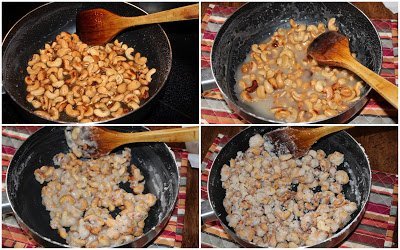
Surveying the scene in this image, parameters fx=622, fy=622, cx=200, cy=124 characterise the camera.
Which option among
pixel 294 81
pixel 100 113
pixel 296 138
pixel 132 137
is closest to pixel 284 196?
pixel 296 138

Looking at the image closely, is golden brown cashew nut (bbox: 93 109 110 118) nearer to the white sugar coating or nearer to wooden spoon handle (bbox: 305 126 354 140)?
the white sugar coating

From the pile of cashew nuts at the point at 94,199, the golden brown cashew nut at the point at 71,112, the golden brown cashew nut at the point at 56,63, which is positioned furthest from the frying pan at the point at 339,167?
the golden brown cashew nut at the point at 56,63

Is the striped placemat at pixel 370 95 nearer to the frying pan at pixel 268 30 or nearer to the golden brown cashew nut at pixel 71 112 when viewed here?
the frying pan at pixel 268 30

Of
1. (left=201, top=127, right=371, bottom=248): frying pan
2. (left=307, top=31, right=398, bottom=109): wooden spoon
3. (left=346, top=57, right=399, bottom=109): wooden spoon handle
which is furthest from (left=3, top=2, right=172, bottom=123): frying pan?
(left=346, top=57, right=399, bottom=109): wooden spoon handle

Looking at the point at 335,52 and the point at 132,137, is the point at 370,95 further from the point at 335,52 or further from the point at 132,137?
the point at 132,137

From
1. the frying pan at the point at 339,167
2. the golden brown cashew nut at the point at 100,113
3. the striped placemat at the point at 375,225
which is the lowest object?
the striped placemat at the point at 375,225

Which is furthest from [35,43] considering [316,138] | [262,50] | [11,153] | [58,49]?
[316,138]
